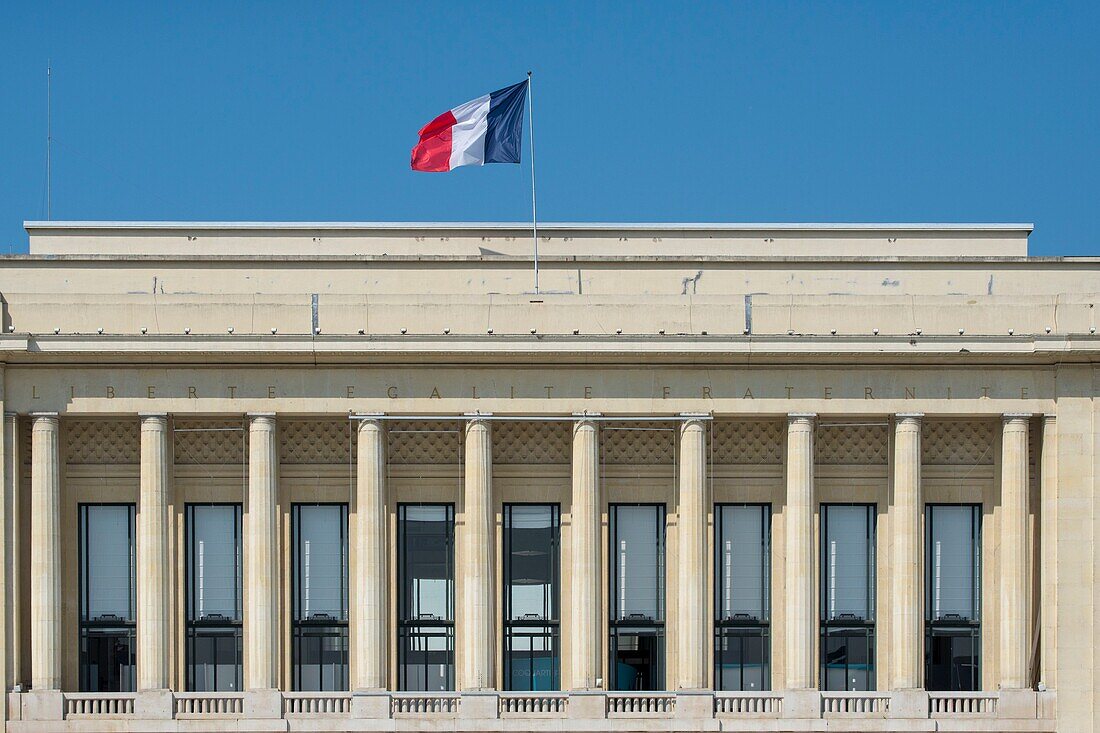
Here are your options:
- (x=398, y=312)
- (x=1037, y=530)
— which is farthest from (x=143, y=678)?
(x=1037, y=530)

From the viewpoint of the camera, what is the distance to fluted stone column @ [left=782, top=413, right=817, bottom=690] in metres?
53.4

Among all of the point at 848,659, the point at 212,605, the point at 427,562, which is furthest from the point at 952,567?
the point at 212,605

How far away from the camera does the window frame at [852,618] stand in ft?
181

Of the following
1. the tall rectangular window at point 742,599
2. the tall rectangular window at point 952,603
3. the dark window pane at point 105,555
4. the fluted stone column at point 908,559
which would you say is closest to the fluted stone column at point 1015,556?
the tall rectangular window at point 952,603

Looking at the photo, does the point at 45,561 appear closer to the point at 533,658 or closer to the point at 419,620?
the point at 419,620

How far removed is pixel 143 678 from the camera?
52719 mm

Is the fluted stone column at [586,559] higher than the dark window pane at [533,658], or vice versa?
the fluted stone column at [586,559]

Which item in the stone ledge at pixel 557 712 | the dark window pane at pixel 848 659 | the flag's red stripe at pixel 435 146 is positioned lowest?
the stone ledge at pixel 557 712

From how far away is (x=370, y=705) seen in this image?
172ft

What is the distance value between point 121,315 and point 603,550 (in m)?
16.8

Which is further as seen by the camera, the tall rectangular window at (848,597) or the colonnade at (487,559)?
the tall rectangular window at (848,597)

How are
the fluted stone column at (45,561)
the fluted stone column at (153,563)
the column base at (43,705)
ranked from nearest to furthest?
the column base at (43,705) < the fluted stone column at (45,561) < the fluted stone column at (153,563)

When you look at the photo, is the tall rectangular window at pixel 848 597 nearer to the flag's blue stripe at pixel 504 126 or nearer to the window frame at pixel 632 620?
the window frame at pixel 632 620

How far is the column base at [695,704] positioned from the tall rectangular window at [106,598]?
1732cm
